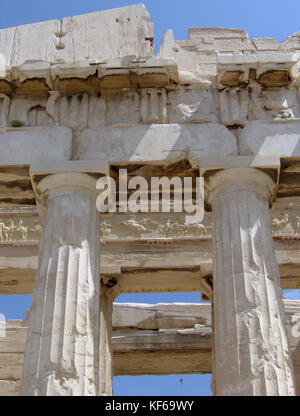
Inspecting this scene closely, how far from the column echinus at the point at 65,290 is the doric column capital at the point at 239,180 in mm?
2295

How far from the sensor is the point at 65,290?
12148 millimetres

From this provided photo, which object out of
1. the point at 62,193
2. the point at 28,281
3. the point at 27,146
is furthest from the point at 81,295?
the point at 28,281

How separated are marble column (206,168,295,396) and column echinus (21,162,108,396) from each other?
214 cm

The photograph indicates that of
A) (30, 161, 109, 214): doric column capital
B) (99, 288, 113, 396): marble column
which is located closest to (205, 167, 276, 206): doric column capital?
(30, 161, 109, 214): doric column capital

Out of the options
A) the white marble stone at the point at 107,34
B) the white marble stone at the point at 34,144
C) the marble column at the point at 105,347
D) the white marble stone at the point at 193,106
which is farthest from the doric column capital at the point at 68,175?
the marble column at the point at 105,347

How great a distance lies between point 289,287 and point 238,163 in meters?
7.71

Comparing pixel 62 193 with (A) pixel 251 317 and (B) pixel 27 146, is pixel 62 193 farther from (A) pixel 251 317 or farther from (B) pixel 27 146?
(A) pixel 251 317

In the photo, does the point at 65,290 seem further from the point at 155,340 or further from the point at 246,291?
the point at 155,340

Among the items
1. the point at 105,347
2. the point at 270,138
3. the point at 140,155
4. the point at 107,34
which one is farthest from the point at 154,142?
the point at 105,347

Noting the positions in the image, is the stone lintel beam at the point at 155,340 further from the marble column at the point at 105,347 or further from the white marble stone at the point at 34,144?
the white marble stone at the point at 34,144

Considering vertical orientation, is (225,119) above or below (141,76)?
below

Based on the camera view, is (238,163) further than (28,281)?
No

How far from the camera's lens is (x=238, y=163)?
13.6 meters
